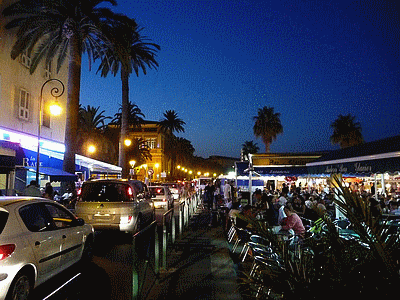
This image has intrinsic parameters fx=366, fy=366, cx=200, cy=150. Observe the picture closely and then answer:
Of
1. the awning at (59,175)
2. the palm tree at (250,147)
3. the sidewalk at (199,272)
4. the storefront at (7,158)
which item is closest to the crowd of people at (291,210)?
the sidewalk at (199,272)

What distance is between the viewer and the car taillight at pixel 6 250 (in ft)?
16.0

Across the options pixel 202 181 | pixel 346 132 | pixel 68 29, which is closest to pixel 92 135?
pixel 202 181

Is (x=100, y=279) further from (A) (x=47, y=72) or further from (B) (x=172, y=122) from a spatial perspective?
(B) (x=172, y=122)

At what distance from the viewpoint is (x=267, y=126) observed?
6138 cm

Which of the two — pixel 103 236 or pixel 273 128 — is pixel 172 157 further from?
pixel 103 236

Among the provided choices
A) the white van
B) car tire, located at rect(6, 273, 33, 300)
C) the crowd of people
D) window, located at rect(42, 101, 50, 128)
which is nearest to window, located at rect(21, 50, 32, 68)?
window, located at rect(42, 101, 50, 128)

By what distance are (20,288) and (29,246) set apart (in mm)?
591

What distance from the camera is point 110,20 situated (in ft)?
65.7

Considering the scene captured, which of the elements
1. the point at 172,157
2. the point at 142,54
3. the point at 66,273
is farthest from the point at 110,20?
the point at 172,157

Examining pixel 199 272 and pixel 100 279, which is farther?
pixel 199 272

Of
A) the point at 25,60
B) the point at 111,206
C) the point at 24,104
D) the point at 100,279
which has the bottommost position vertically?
the point at 100,279

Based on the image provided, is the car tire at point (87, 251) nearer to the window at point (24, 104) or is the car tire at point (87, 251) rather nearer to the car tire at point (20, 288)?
the car tire at point (20, 288)

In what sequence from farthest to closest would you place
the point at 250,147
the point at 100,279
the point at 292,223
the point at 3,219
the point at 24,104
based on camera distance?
the point at 250,147, the point at 24,104, the point at 292,223, the point at 100,279, the point at 3,219

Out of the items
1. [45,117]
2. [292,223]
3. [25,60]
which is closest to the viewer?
[292,223]
